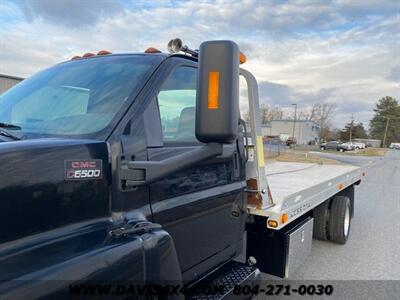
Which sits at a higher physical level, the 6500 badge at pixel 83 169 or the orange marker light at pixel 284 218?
the 6500 badge at pixel 83 169

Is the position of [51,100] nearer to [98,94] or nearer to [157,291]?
[98,94]

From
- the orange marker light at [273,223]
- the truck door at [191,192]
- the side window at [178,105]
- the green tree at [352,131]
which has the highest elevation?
the side window at [178,105]

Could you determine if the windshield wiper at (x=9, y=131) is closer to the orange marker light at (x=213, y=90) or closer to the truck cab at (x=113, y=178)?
the truck cab at (x=113, y=178)

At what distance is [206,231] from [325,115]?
98.3 m

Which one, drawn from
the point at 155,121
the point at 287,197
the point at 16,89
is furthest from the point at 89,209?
the point at 287,197

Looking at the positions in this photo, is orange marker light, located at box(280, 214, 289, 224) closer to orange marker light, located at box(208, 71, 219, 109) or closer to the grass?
orange marker light, located at box(208, 71, 219, 109)

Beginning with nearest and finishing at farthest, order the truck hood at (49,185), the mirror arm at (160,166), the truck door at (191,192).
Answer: the truck hood at (49,185) < the mirror arm at (160,166) < the truck door at (191,192)

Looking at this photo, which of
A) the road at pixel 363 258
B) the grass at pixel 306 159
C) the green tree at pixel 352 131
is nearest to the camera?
the road at pixel 363 258

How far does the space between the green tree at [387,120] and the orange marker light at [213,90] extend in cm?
11187

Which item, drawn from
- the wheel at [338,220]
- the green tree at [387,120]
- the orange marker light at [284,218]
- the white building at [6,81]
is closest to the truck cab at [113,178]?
the orange marker light at [284,218]

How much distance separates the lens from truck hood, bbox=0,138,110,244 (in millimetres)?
1270

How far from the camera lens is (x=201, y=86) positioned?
1.53 m

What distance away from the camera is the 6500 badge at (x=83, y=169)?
57.4 inches

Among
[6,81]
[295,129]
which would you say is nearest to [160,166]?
[6,81]
